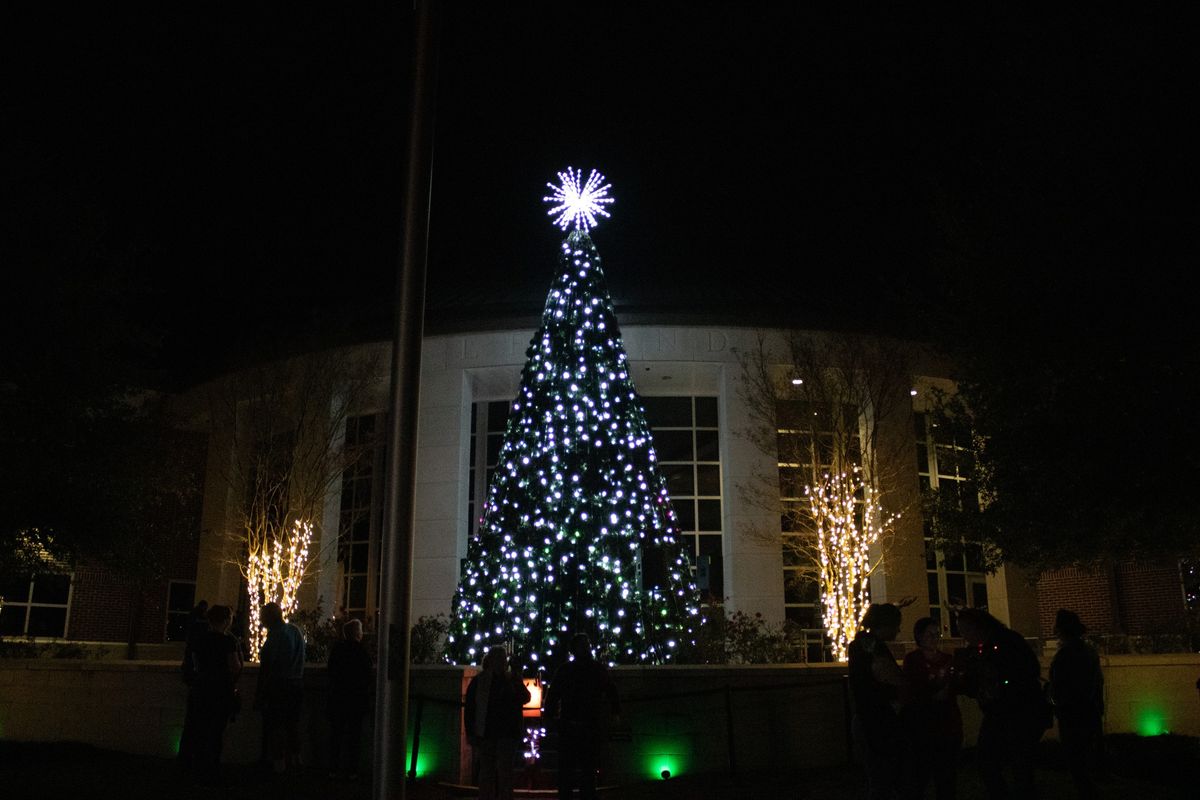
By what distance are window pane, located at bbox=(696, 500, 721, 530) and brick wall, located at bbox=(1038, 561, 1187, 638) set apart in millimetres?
7934

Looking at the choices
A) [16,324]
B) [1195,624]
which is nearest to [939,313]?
[1195,624]

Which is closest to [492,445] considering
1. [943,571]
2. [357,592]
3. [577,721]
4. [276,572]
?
[357,592]

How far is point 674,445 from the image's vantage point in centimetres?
2486

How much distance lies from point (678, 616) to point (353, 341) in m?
12.1

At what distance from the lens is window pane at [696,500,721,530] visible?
79.8 feet

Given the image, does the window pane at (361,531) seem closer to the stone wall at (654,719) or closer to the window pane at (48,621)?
the window pane at (48,621)

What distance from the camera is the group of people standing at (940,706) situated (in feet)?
21.2

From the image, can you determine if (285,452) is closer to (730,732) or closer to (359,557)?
(359,557)

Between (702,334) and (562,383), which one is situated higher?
(702,334)

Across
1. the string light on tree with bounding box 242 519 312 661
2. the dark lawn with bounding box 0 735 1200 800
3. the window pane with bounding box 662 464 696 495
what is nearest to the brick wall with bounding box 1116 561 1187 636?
the window pane with bounding box 662 464 696 495

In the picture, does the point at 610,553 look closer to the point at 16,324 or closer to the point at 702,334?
the point at 16,324

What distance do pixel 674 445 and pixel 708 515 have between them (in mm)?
1863

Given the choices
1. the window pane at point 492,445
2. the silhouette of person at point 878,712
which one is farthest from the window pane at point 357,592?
the silhouette of person at point 878,712

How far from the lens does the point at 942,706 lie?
6.82 metres
